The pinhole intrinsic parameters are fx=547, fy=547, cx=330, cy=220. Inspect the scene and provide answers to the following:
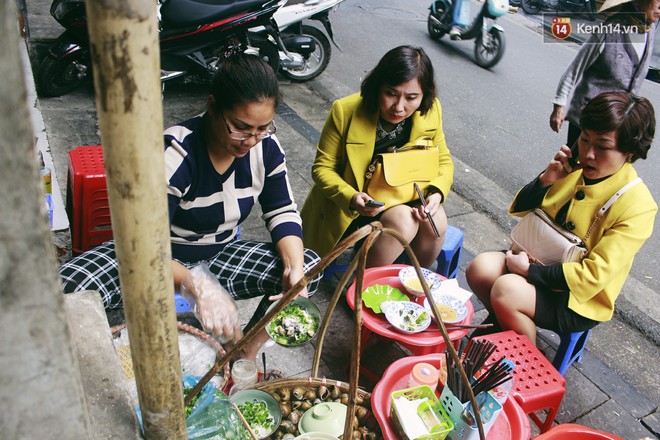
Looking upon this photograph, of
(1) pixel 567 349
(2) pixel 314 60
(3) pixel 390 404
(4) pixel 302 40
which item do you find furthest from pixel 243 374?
(2) pixel 314 60

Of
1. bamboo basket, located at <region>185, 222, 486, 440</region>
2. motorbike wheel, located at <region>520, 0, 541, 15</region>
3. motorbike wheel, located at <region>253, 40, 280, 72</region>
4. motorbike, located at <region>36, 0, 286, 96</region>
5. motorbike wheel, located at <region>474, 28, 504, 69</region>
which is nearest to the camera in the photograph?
bamboo basket, located at <region>185, 222, 486, 440</region>

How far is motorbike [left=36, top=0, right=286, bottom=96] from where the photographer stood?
183 inches

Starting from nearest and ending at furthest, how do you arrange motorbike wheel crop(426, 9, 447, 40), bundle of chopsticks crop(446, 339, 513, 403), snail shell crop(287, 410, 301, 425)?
bundle of chopsticks crop(446, 339, 513, 403), snail shell crop(287, 410, 301, 425), motorbike wheel crop(426, 9, 447, 40)

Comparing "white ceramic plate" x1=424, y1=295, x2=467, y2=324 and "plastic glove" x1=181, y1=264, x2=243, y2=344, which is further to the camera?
Answer: "white ceramic plate" x1=424, y1=295, x2=467, y2=324

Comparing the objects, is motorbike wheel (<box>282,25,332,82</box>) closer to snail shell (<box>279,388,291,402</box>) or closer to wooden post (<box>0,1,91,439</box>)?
snail shell (<box>279,388,291,402</box>)

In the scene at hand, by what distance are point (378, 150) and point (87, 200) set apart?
147 centimetres

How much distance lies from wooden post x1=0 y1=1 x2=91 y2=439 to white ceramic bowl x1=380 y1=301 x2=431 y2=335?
1663 mm

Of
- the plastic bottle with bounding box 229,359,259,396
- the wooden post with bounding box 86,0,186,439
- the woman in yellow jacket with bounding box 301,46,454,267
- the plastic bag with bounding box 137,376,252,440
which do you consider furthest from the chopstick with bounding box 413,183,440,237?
the wooden post with bounding box 86,0,186,439

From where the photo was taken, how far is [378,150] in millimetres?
2928

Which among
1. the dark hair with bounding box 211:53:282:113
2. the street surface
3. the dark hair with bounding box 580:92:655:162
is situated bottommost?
the street surface

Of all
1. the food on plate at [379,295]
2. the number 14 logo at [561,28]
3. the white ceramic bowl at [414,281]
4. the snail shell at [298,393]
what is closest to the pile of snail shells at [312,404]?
the snail shell at [298,393]

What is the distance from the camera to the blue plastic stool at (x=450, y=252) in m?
3.08

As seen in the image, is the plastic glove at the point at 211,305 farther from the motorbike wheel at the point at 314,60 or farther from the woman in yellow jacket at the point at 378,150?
the motorbike wheel at the point at 314,60

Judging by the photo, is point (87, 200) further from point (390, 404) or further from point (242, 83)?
point (390, 404)
